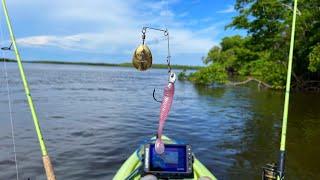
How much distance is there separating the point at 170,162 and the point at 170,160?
41 millimetres

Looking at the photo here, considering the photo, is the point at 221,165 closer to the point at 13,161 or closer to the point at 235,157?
the point at 235,157

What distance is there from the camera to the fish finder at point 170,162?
7.96 m

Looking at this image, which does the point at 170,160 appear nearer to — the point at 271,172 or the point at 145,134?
the point at 271,172

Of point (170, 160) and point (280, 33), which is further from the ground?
point (280, 33)

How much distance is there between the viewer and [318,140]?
1681cm

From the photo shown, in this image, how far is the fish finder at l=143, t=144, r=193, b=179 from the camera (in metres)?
7.96

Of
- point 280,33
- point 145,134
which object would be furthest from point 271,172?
point 280,33

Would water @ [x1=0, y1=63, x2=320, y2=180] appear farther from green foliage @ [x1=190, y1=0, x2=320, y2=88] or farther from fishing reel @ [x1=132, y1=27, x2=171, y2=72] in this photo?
green foliage @ [x1=190, y1=0, x2=320, y2=88]

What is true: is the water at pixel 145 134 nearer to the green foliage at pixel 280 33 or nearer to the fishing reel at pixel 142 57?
the fishing reel at pixel 142 57

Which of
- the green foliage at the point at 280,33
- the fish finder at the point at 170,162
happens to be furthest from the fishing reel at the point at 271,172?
the green foliage at the point at 280,33

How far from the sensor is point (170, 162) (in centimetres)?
804

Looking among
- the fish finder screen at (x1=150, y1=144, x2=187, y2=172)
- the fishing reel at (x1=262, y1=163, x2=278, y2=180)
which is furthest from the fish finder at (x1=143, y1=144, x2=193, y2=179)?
the fishing reel at (x1=262, y1=163, x2=278, y2=180)

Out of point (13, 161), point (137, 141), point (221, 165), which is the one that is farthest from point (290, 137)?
point (13, 161)

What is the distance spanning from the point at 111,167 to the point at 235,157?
4.53 metres
